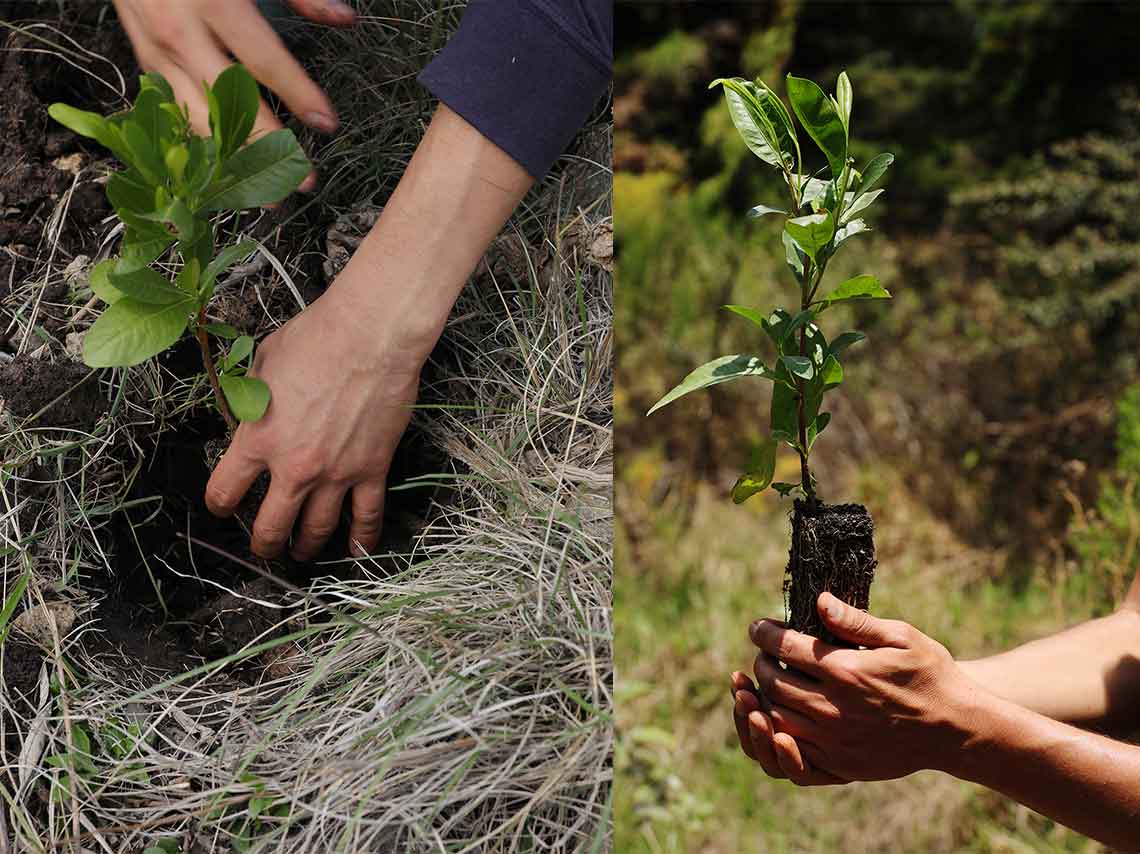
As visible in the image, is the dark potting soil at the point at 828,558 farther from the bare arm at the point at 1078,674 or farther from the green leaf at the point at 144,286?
the green leaf at the point at 144,286

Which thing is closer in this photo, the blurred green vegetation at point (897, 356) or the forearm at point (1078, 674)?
the forearm at point (1078, 674)

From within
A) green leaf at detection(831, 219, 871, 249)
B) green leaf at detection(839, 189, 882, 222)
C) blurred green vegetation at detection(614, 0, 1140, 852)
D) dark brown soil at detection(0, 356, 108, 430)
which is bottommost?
blurred green vegetation at detection(614, 0, 1140, 852)

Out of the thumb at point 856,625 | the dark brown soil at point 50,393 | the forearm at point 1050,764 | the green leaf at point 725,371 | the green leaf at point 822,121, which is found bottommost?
Answer: the forearm at point 1050,764

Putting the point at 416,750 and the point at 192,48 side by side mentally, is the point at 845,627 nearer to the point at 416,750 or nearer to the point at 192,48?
the point at 416,750

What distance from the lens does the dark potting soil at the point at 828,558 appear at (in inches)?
36.2

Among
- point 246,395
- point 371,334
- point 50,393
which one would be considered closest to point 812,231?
point 371,334

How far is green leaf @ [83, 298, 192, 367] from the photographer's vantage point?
92 cm

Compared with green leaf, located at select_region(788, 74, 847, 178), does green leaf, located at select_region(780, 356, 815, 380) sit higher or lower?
lower

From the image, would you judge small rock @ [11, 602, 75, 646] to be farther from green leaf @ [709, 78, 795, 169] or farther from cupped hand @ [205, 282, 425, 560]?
green leaf @ [709, 78, 795, 169]

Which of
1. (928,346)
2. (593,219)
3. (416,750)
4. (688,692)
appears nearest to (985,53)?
(928,346)

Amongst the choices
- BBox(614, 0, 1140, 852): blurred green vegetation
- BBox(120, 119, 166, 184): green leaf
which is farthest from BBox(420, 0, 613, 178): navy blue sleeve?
BBox(614, 0, 1140, 852): blurred green vegetation

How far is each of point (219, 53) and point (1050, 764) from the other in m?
1.13

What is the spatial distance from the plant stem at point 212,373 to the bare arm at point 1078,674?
0.86 meters

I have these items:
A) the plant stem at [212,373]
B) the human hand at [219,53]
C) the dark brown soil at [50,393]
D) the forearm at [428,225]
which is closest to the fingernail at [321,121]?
the human hand at [219,53]
